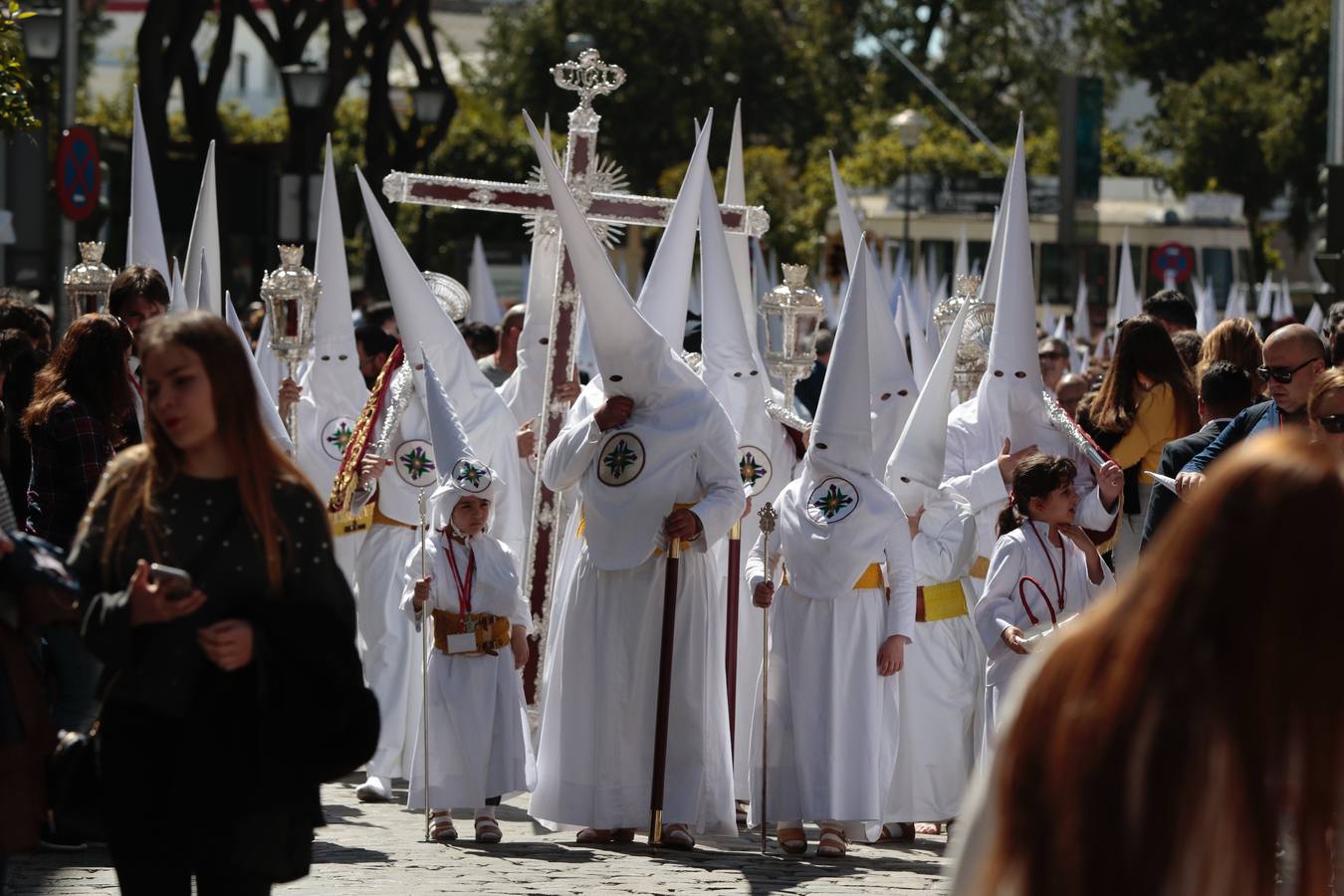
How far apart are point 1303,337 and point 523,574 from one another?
4.46 m

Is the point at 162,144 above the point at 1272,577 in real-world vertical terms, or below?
above

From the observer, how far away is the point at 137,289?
8555 millimetres

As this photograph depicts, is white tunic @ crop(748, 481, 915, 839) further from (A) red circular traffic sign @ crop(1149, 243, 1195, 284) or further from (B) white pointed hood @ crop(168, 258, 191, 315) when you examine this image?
(A) red circular traffic sign @ crop(1149, 243, 1195, 284)

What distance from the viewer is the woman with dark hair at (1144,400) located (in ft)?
31.9

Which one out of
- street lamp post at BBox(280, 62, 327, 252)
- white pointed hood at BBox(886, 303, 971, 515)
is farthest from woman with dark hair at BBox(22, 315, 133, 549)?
street lamp post at BBox(280, 62, 327, 252)

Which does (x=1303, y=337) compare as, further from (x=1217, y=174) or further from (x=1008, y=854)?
(x=1217, y=174)

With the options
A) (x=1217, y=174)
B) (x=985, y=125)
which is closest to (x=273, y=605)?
(x=1217, y=174)

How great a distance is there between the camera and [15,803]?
4.70 meters

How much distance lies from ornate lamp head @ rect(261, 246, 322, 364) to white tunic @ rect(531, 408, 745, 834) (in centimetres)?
242

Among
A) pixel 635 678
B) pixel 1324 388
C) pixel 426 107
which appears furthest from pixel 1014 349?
pixel 426 107

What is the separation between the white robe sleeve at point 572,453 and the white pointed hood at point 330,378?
2625 millimetres

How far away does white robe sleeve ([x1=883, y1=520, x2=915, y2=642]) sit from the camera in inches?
342

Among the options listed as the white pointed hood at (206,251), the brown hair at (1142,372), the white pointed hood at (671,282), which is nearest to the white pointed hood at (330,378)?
the white pointed hood at (206,251)

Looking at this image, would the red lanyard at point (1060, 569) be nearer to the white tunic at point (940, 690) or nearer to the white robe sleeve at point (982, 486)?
the white tunic at point (940, 690)
